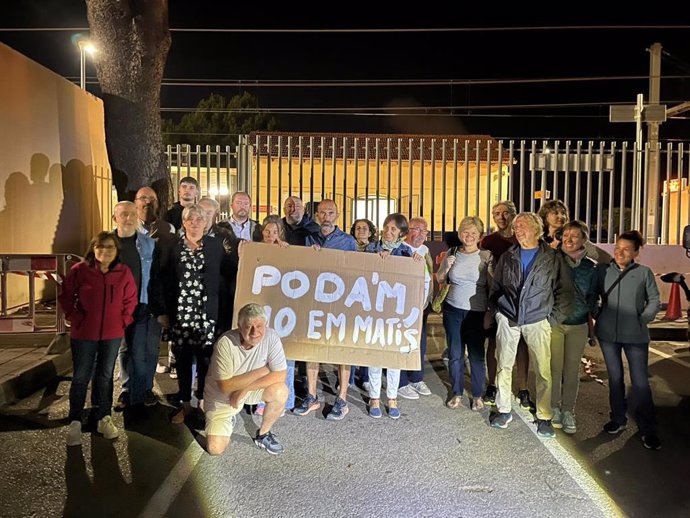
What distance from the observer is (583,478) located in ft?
14.1

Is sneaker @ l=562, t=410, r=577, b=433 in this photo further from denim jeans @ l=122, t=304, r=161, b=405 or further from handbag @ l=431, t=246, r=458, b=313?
denim jeans @ l=122, t=304, r=161, b=405

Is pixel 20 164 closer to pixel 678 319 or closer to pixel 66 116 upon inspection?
pixel 66 116

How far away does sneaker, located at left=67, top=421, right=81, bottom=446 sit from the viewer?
4.74m

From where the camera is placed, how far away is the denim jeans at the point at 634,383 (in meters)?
4.95

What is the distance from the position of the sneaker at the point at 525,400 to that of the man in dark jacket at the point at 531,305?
0.60m

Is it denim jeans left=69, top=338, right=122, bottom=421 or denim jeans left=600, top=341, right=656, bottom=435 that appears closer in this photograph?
denim jeans left=69, top=338, right=122, bottom=421

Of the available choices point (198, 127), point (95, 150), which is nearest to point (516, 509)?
point (95, 150)

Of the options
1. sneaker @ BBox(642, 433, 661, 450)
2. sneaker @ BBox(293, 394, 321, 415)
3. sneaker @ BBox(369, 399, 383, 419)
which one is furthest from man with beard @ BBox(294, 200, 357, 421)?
sneaker @ BBox(642, 433, 661, 450)

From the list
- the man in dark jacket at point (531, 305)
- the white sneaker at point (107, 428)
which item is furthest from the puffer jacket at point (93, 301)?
the man in dark jacket at point (531, 305)

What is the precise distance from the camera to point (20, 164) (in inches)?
382

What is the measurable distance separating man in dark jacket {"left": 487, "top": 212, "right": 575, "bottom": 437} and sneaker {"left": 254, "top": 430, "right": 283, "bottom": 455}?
185 cm

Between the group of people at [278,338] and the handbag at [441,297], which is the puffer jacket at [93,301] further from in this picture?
the handbag at [441,297]

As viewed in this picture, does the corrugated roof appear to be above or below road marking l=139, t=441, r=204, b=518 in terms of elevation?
above

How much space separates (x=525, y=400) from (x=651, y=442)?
1192 mm
